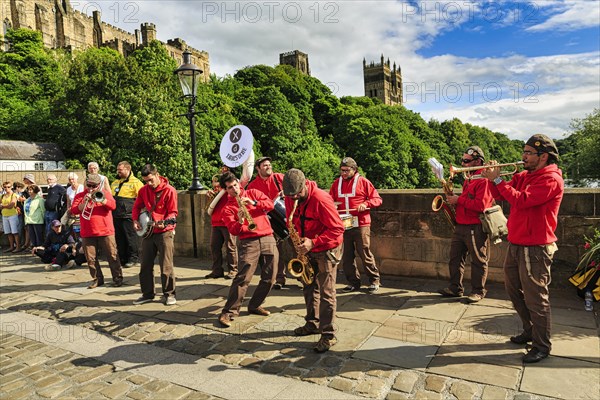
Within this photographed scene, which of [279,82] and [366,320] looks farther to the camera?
[279,82]

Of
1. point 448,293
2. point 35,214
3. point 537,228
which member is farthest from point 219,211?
point 35,214

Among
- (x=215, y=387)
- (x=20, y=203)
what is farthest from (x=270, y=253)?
(x=20, y=203)

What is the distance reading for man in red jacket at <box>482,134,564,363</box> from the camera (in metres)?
4.16

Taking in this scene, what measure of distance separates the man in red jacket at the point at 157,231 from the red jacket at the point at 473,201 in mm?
4143

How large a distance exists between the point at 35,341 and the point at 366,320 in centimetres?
416

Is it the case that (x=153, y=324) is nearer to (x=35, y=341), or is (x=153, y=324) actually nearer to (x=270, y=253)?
(x=35, y=341)

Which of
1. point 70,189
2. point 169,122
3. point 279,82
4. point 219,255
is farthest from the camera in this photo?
point 279,82

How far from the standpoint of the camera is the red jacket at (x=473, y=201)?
572 centimetres

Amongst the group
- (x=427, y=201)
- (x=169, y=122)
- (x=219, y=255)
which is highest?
(x=169, y=122)

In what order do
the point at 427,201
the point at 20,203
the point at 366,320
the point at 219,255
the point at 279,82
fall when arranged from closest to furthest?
the point at 366,320, the point at 427,201, the point at 219,255, the point at 20,203, the point at 279,82

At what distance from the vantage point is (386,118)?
5666 centimetres

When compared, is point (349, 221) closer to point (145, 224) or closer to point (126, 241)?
point (145, 224)

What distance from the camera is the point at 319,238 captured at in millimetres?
4770

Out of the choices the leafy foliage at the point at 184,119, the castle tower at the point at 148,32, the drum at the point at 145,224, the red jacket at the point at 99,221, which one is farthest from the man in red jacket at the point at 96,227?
the castle tower at the point at 148,32
